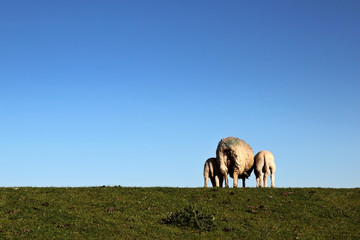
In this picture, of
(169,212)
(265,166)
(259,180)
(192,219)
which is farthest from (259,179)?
(192,219)

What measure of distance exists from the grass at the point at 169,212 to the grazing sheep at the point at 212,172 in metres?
6.46

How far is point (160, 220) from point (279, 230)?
7133mm

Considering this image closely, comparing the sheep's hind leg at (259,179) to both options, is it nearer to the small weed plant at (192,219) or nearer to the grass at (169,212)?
the grass at (169,212)

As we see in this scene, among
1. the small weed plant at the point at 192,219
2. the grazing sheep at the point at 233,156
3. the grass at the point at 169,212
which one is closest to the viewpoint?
the grass at the point at 169,212

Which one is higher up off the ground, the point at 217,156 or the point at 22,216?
the point at 217,156

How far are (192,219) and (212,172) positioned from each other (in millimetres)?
15033

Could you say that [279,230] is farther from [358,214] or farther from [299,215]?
[358,214]

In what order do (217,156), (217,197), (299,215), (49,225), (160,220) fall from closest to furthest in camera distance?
(49,225) → (160,220) → (299,215) → (217,197) → (217,156)

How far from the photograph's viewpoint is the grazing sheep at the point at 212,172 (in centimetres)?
3966

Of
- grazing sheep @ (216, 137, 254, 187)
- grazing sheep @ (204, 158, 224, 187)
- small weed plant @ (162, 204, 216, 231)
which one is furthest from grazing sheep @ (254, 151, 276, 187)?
small weed plant @ (162, 204, 216, 231)

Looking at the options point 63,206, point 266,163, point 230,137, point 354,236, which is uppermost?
point 230,137

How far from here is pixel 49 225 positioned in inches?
887

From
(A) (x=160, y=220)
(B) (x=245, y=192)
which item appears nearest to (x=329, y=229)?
(B) (x=245, y=192)

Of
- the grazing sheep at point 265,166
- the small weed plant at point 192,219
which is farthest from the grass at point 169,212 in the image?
the grazing sheep at point 265,166
